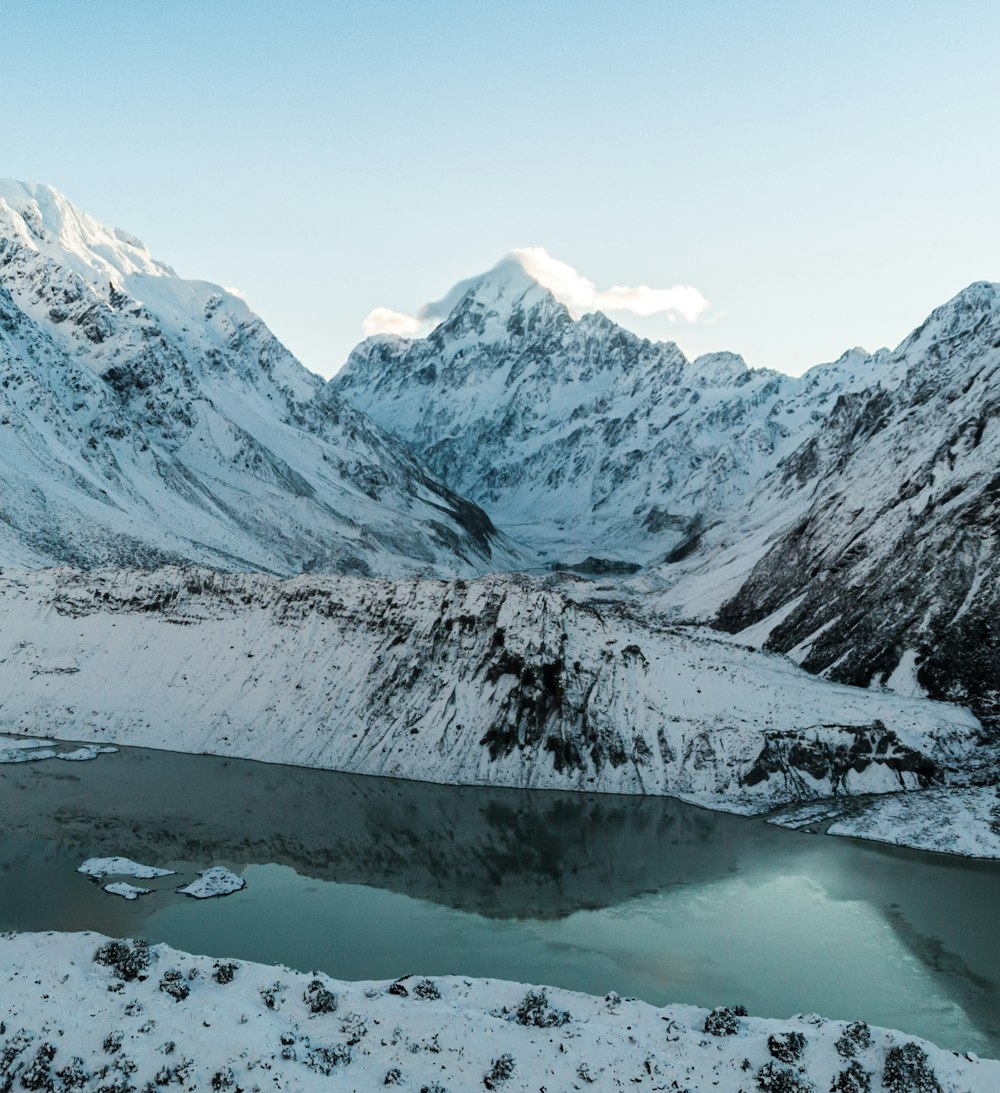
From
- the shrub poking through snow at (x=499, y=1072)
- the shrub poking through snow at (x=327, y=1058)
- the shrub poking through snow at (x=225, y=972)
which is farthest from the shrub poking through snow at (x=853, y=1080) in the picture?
the shrub poking through snow at (x=225, y=972)

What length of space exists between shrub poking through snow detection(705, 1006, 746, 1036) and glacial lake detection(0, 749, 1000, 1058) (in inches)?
172

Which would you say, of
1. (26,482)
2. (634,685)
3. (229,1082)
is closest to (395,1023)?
(229,1082)

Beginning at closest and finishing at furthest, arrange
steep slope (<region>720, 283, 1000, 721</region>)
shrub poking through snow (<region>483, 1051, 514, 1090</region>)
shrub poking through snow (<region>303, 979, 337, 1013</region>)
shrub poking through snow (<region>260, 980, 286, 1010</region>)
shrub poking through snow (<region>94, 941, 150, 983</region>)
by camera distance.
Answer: shrub poking through snow (<region>483, 1051, 514, 1090</region>), shrub poking through snow (<region>303, 979, 337, 1013</region>), shrub poking through snow (<region>260, 980, 286, 1010</region>), shrub poking through snow (<region>94, 941, 150, 983</region>), steep slope (<region>720, 283, 1000, 721</region>)

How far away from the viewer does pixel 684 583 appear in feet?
458

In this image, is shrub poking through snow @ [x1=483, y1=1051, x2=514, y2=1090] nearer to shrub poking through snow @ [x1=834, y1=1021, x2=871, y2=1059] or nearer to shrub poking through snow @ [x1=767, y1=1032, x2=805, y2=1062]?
shrub poking through snow @ [x1=767, y1=1032, x2=805, y2=1062]

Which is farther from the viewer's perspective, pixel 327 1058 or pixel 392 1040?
pixel 392 1040

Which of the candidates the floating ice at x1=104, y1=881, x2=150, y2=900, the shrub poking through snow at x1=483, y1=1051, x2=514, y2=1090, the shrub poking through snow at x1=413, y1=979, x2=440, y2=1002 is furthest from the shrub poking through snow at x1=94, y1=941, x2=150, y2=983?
the shrub poking through snow at x1=483, y1=1051, x2=514, y2=1090

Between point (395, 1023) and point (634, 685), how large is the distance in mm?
40641

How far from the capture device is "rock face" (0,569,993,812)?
5791 centimetres

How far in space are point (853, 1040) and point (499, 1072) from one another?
964 centimetres

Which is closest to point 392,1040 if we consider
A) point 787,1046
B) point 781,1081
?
point 781,1081

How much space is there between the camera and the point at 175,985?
2758 centimetres

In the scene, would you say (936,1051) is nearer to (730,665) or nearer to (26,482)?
(730,665)

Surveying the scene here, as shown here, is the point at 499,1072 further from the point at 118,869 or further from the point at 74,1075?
the point at 118,869
